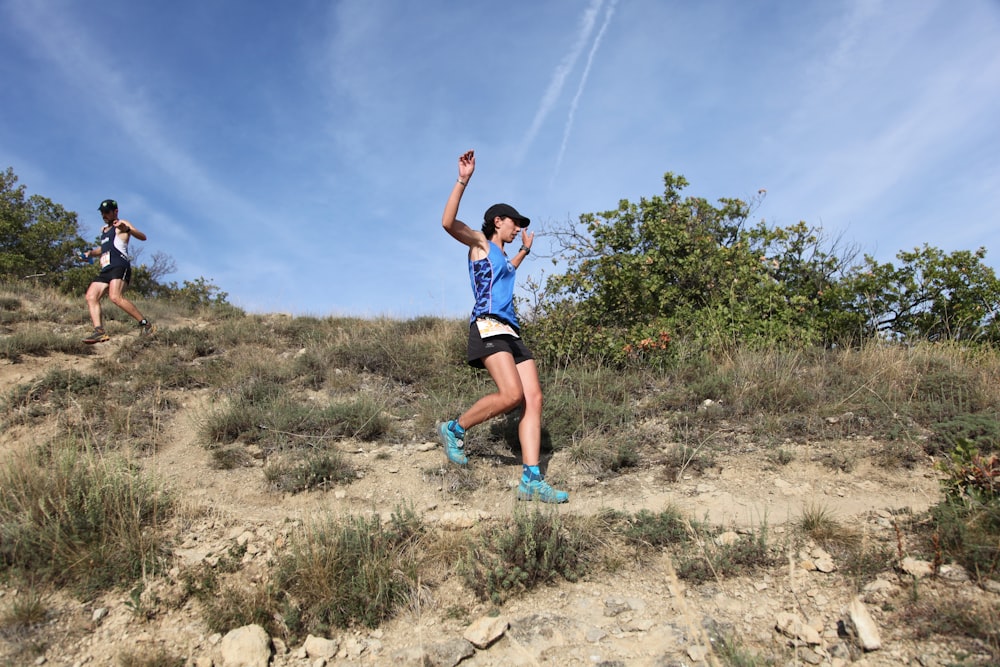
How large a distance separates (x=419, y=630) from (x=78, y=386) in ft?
16.6

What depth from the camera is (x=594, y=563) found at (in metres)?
3.50

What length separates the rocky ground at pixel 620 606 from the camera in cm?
276

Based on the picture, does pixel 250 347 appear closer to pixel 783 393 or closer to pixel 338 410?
pixel 338 410

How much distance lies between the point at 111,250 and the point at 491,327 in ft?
21.7

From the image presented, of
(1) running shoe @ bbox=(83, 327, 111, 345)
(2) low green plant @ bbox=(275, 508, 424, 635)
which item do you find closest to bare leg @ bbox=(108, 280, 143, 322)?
(1) running shoe @ bbox=(83, 327, 111, 345)

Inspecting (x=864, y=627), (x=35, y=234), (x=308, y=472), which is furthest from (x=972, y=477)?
(x=35, y=234)

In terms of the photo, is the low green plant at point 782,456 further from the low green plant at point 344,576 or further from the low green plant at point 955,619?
the low green plant at point 344,576

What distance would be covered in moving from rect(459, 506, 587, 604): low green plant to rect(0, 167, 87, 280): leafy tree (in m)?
19.5

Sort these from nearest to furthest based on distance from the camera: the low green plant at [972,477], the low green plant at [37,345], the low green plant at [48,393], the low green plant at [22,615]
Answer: the low green plant at [22,615] → the low green plant at [972,477] → the low green plant at [48,393] → the low green plant at [37,345]

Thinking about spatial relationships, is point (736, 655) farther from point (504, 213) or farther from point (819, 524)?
point (504, 213)

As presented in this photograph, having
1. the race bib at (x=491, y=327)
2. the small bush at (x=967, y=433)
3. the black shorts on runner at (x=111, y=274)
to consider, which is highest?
the black shorts on runner at (x=111, y=274)

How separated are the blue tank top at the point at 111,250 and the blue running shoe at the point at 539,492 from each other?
23.1 feet

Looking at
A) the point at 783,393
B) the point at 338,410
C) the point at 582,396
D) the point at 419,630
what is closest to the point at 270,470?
the point at 338,410

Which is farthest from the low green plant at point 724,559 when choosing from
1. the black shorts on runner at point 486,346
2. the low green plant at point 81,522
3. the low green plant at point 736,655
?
the low green plant at point 81,522
